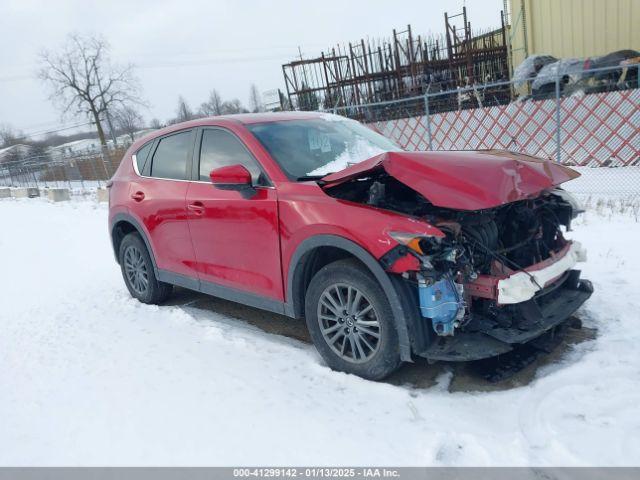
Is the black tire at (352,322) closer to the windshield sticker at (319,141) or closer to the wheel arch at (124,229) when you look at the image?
the windshield sticker at (319,141)

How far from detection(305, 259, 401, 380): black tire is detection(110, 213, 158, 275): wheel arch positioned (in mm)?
2263

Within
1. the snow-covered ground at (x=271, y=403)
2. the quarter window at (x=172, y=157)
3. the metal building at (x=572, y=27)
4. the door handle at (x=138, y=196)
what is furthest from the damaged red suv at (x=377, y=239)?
the metal building at (x=572, y=27)

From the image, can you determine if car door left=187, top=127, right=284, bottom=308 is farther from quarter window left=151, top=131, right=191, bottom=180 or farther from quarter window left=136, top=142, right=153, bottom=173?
quarter window left=136, top=142, right=153, bottom=173

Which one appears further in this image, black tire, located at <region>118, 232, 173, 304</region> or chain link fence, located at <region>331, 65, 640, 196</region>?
A: chain link fence, located at <region>331, 65, 640, 196</region>

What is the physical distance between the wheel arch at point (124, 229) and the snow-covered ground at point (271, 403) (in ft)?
2.32

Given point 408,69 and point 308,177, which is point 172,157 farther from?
point 408,69

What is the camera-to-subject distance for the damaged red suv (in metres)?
2.88

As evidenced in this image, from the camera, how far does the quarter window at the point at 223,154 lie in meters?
3.72

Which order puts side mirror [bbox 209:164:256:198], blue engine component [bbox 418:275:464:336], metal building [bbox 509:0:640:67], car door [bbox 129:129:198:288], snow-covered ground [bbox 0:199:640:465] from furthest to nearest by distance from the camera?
metal building [bbox 509:0:640:67], car door [bbox 129:129:198:288], side mirror [bbox 209:164:256:198], blue engine component [bbox 418:275:464:336], snow-covered ground [bbox 0:199:640:465]

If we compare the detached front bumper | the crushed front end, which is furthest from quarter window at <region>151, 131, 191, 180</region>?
the detached front bumper

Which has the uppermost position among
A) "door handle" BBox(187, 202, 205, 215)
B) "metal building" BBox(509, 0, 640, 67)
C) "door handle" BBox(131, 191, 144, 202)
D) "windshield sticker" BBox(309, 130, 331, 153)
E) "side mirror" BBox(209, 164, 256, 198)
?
"metal building" BBox(509, 0, 640, 67)

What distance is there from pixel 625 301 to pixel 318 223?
2.56 metres

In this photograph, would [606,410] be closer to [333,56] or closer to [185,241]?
[185,241]

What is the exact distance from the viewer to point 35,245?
9.85 meters
